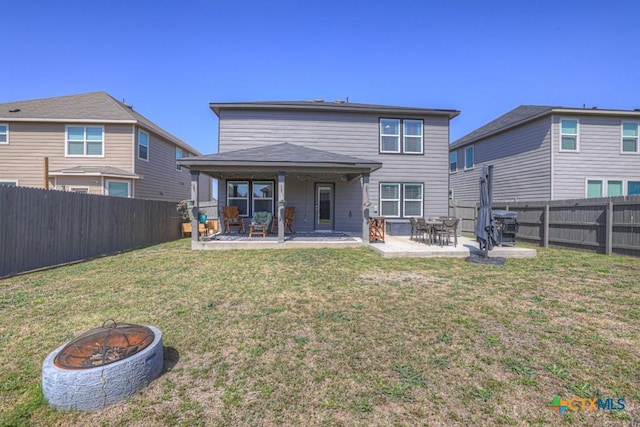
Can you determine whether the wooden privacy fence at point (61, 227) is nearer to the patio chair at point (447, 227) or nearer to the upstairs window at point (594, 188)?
the patio chair at point (447, 227)

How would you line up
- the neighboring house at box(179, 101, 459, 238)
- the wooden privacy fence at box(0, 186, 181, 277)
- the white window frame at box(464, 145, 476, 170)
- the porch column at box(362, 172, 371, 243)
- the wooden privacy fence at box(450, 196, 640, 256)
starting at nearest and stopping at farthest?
the wooden privacy fence at box(0, 186, 181, 277)
the wooden privacy fence at box(450, 196, 640, 256)
the porch column at box(362, 172, 371, 243)
the neighboring house at box(179, 101, 459, 238)
the white window frame at box(464, 145, 476, 170)

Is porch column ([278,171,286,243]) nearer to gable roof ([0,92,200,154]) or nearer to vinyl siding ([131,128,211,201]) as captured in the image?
vinyl siding ([131,128,211,201])

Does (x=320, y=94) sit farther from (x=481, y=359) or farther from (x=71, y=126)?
(x=481, y=359)

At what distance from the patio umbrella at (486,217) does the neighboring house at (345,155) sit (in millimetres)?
5230

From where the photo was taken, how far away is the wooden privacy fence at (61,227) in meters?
5.89

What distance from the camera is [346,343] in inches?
122

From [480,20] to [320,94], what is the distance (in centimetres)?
722

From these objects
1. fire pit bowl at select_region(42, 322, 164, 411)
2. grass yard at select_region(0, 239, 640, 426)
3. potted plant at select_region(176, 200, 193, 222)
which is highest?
potted plant at select_region(176, 200, 193, 222)

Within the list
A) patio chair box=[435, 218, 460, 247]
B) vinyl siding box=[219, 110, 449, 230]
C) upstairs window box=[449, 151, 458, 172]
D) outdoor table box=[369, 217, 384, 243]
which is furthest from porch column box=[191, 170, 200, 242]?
upstairs window box=[449, 151, 458, 172]

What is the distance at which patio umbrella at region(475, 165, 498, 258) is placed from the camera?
711cm

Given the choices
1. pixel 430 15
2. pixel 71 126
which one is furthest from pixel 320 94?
pixel 71 126

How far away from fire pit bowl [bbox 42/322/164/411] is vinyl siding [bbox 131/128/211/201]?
12981 millimetres

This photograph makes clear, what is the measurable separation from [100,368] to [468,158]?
2017cm

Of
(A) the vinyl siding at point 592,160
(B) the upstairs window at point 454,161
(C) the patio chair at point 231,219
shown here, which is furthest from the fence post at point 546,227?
(C) the patio chair at point 231,219
